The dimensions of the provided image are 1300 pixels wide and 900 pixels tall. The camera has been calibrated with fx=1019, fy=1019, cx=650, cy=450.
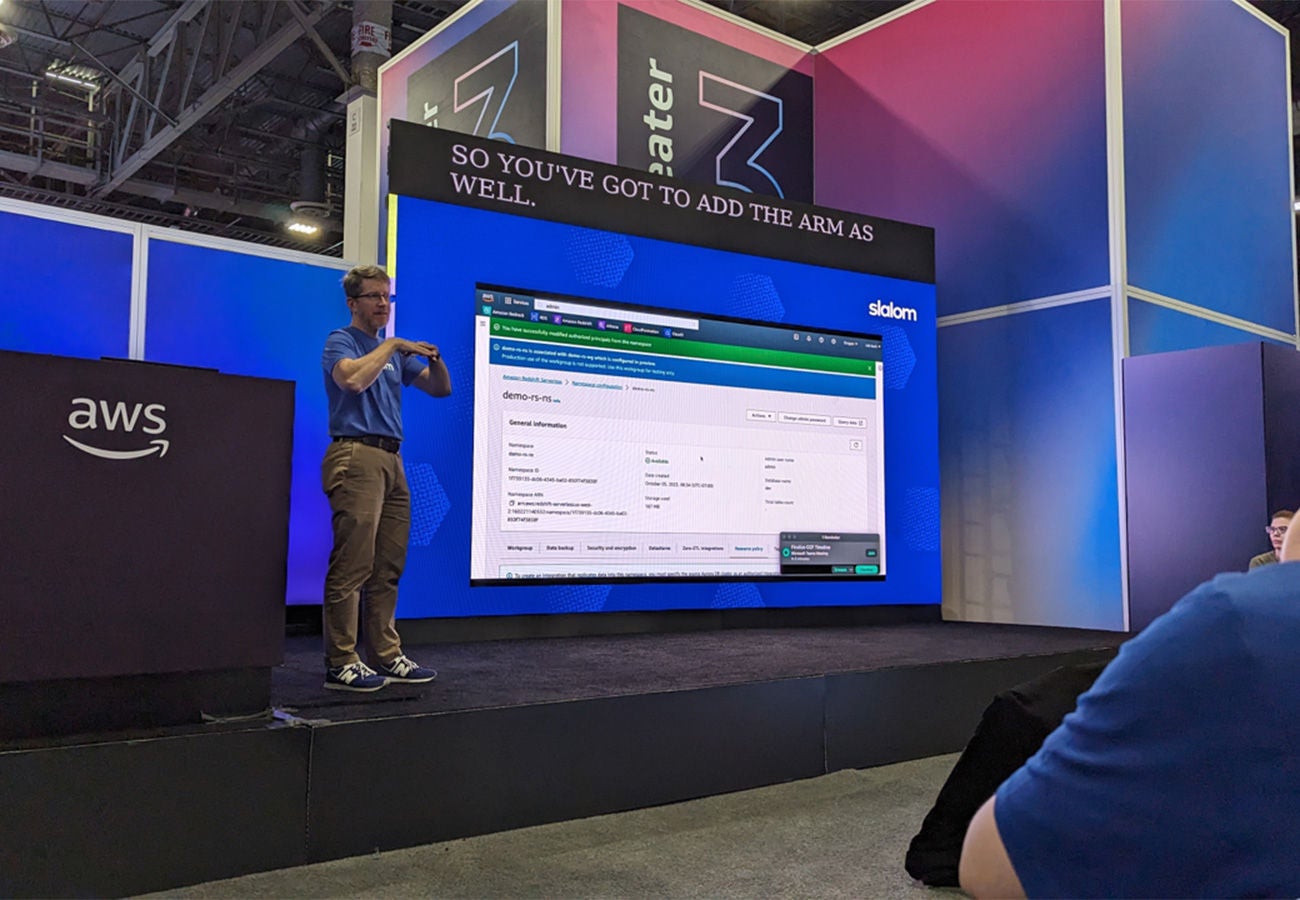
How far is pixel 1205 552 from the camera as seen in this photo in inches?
173

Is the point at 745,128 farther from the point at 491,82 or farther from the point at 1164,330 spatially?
the point at 1164,330

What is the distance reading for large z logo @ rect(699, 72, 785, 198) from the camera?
5.49 metres

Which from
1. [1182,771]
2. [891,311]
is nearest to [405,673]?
[1182,771]

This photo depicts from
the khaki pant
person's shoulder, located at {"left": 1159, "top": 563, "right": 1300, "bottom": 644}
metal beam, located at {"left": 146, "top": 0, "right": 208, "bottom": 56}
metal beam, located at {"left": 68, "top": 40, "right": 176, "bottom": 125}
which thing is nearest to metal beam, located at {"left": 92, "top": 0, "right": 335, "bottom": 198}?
metal beam, located at {"left": 68, "top": 40, "right": 176, "bottom": 125}

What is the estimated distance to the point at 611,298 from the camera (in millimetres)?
4402

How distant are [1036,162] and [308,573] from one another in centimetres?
401

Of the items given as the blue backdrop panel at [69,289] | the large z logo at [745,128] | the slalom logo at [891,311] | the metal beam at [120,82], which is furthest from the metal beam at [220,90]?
the slalom logo at [891,311]

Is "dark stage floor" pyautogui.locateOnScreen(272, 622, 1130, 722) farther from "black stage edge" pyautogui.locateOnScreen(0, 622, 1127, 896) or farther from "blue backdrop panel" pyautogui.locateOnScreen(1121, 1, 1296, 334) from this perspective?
"blue backdrop panel" pyautogui.locateOnScreen(1121, 1, 1296, 334)

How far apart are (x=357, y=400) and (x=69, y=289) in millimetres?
1761

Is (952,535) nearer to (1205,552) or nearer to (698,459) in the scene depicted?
(1205,552)

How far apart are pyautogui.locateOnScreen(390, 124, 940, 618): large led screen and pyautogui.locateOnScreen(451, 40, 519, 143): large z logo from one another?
1.13 metres

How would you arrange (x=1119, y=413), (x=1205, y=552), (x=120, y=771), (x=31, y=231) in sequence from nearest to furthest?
(x=120, y=771), (x=31, y=231), (x=1205, y=552), (x=1119, y=413)

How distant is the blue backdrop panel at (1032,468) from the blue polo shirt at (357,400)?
3.27 meters

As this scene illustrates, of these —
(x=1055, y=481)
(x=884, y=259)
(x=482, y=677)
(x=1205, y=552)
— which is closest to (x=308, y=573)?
(x=482, y=677)
